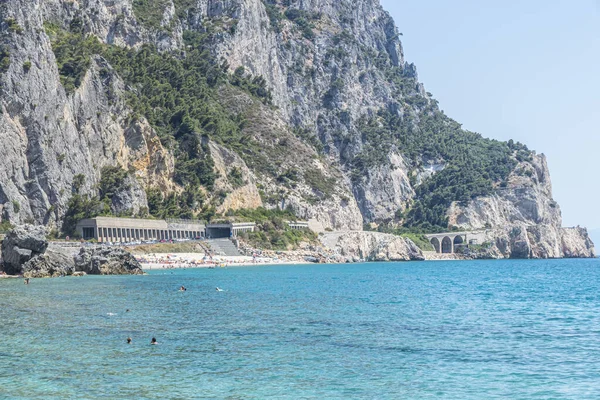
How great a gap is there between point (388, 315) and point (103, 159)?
8603 centimetres

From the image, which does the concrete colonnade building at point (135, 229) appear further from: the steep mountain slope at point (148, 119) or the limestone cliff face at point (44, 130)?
the limestone cliff face at point (44, 130)

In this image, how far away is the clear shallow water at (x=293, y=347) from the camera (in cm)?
2586

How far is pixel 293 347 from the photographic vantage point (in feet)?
109

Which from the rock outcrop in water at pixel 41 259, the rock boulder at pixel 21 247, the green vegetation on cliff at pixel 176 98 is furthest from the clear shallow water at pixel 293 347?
the green vegetation on cliff at pixel 176 98

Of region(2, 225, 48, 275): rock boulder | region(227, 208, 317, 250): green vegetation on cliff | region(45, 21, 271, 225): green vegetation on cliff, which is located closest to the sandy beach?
region(227, 208, 317, 250): green vegetation on cliff

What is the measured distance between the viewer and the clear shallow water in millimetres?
25859

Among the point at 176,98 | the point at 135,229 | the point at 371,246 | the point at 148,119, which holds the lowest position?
the point at 371,246

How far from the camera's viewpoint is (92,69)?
125 metres

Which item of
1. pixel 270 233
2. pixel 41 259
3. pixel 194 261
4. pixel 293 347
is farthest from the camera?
pixel 270 233

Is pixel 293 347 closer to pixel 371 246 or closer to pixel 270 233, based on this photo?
pixel 270 233

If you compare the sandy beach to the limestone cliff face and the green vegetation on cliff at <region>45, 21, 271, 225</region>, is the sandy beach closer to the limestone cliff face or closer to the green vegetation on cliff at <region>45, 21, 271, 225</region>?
the green vegetation on cliff at <region>45, 21, 271, 225</region>

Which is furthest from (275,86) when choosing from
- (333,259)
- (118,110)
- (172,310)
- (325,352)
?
(325,352)

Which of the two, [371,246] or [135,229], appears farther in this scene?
[371,246]

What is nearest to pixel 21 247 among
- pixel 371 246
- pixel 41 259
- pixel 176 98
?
pixel 41 259
